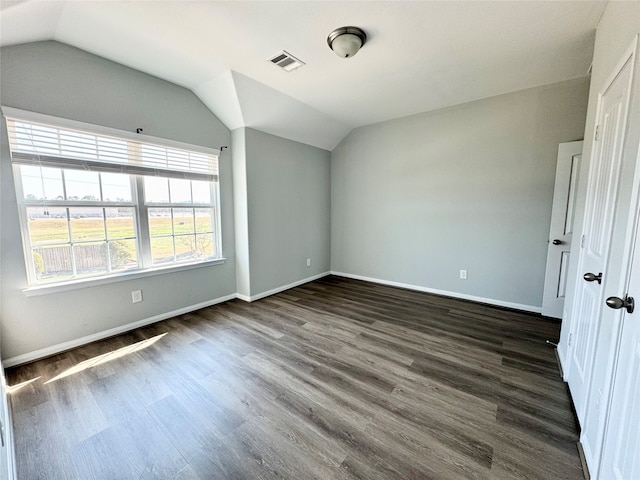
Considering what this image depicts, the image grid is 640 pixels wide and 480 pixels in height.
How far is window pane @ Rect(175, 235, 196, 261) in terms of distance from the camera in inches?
122

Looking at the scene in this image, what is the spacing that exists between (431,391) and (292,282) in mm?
2747

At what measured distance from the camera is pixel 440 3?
1.72 meters

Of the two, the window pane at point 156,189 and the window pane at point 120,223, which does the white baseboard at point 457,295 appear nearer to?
the window pane at point 156,189

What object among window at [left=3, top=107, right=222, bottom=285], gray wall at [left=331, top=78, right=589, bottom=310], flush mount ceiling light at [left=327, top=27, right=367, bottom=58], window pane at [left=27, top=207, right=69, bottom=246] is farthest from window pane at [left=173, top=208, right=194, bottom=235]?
gray wall at [left=331, top=78, right=589, bottom=310]

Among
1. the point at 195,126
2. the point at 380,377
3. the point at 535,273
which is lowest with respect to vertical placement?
the point at 380,377

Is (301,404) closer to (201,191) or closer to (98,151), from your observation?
(201,191)

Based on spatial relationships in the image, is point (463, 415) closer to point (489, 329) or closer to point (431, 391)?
point (431, 391)

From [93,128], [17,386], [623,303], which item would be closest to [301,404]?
[623,303]

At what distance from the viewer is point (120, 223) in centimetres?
261

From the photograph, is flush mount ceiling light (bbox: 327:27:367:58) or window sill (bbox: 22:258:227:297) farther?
window sill (bbox: 22:258:227:297)

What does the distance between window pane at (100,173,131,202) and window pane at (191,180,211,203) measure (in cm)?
69

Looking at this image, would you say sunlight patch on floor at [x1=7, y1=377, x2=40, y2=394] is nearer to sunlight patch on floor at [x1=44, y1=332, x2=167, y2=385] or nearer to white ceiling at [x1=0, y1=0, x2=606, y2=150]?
sunlight patch on floor at [x1=44, y1=332, x2=167, y2=385]

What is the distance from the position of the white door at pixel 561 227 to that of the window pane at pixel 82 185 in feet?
15.7

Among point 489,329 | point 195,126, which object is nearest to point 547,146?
point 489,329
